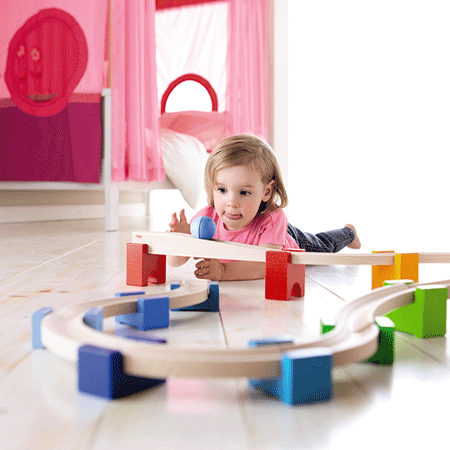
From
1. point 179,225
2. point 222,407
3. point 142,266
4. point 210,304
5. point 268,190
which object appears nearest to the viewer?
point 222,407

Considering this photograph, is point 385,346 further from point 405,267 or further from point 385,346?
point 405,267

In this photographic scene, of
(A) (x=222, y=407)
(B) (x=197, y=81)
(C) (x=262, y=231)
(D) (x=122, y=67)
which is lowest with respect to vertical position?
(A) (x=222, y=407)

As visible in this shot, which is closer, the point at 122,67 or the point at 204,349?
the point at 204,349

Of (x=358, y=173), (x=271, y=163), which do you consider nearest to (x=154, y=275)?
(x=271, y=163)

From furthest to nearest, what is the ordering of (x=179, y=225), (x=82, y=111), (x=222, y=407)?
(x=82, y=111) → (x=179, y=225) → (x=222, y=407)

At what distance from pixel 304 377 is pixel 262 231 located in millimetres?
842

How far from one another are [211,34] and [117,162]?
1942 millimetres

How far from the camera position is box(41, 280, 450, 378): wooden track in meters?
0.45

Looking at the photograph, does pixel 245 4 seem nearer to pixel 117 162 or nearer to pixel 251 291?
pixel 117 162

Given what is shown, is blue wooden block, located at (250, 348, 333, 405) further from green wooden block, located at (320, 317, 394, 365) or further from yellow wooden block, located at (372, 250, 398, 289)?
yellow wooden block, located at (372, 250, 398, 289)

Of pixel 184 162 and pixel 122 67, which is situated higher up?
pixel 122 67

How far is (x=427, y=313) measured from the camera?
0.73 metres

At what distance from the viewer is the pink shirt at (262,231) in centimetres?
126

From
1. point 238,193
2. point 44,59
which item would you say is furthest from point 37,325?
point 44,59
